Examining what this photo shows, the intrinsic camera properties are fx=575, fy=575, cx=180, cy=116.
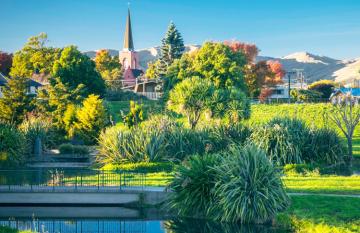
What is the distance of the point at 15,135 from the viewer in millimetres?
37875

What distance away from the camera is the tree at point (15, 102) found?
168 feet

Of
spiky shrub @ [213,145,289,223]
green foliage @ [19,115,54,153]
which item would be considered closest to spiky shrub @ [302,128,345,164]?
spiky shrub @ [213,145,289,223]

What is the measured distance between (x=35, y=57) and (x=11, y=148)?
52112 mm

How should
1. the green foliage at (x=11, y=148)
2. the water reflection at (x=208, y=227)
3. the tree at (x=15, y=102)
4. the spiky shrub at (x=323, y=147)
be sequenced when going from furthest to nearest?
the tree at (x=15, y=102) < the green foliage at (x=11, y=148) < the spiky shrub at (x=323, y=147) < the water reflection at (x=208, y=227)

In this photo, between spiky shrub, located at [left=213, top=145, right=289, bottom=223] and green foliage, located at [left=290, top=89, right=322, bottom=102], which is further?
green foliage, located at [left=290, top=89, right=322, bottom=102]

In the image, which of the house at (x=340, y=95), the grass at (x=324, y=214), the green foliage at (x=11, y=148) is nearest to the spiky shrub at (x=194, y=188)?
the grass at (x=324, y=214)

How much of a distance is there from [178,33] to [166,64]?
5.48 m

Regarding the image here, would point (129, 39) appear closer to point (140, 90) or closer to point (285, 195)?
point (140, 90)

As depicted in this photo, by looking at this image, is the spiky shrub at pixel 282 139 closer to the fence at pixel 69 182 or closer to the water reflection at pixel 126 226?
the fence at pixel 69 182

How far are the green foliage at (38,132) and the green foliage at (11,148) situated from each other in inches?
142

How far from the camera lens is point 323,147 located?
1366 inches

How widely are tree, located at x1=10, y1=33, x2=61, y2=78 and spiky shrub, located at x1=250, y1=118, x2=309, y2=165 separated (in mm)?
57401

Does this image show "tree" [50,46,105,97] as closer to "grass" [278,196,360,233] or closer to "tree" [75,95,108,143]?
"tree" [75,95,108,143]

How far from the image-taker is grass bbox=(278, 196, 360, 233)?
18984mm
